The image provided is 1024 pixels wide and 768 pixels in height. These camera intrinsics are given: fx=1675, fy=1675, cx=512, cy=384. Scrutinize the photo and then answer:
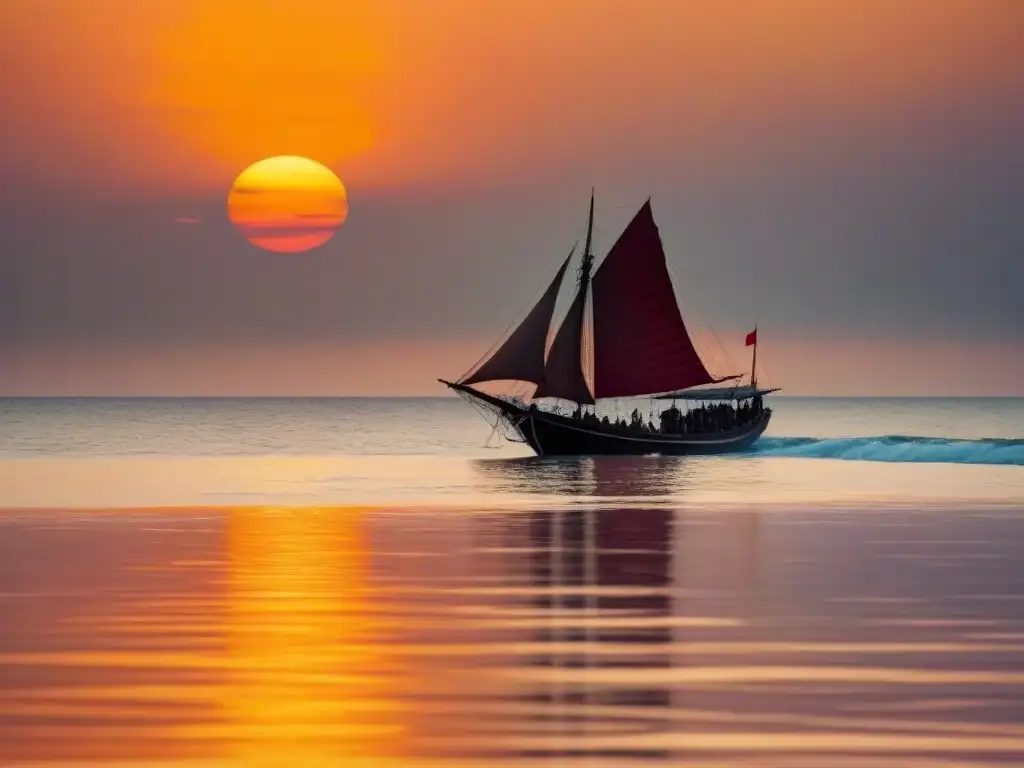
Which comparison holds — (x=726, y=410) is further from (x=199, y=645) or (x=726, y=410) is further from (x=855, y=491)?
(x=199, y=645)

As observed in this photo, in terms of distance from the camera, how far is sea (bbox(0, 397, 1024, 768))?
11234 mm

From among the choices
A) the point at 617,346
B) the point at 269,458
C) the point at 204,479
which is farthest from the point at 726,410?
the point at 204,479

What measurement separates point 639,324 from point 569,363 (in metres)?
5.43

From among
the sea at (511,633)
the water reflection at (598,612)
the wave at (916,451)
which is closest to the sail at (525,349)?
the wave at (916,451)

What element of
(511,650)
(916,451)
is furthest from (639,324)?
(511,650)

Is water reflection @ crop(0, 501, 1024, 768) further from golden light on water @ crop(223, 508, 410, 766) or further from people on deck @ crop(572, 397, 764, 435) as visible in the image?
people on deck @ crop(572, 397, 764, 435)

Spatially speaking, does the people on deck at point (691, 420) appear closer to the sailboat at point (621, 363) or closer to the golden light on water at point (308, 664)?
the sailboat at point (621, 363)

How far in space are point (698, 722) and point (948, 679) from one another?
2746 millimetres

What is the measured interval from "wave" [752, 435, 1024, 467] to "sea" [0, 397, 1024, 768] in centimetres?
3525

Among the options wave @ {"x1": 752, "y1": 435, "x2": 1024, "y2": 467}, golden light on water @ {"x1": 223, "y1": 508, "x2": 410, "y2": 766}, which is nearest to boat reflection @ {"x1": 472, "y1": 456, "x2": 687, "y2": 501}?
wave @ {"x1": 752, "y1": 435, "x2": 1024, "y2": 467}

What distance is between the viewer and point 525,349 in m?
78.2

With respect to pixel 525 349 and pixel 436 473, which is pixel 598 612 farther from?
pixel 525 349

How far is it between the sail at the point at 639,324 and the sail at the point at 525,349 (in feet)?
17.8

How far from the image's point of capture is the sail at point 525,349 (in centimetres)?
7775
